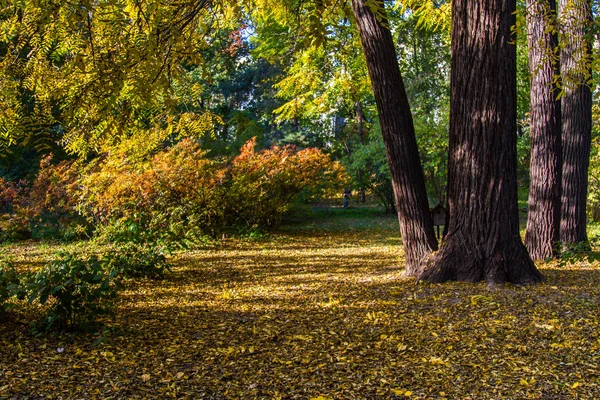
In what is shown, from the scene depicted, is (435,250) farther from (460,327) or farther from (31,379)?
(31,379)

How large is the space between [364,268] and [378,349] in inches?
143

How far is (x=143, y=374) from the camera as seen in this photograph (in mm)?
3217

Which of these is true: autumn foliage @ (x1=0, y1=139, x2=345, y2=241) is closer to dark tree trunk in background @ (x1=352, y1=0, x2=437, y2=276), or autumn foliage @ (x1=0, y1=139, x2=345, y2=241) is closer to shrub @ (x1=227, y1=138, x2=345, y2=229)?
shrub @ (x1=227, y1=138, x2=345, y2=229)

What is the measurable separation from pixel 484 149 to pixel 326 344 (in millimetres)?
2565

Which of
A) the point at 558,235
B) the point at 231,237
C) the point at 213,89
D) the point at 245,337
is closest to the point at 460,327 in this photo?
the point at 245,337

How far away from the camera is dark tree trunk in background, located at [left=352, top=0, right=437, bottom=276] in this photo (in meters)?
5.78

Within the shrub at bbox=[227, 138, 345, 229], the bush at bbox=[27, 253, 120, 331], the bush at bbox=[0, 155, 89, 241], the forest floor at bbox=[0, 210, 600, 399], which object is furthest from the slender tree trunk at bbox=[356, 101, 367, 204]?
the bush at bbox=[27, 253, 120, 331]

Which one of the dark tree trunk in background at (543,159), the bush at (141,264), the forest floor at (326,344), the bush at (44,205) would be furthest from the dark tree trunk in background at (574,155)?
the bush at (44,205)

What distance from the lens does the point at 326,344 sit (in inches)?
149

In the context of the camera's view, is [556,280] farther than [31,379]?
Yes

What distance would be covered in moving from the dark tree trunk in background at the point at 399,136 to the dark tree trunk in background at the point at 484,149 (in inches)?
21.5

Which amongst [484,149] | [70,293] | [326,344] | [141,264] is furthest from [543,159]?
[70,293]

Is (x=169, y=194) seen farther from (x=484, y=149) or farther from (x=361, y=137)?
(x=361, y=137)

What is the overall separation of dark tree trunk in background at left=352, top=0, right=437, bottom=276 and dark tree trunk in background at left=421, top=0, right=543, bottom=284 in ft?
1.79
